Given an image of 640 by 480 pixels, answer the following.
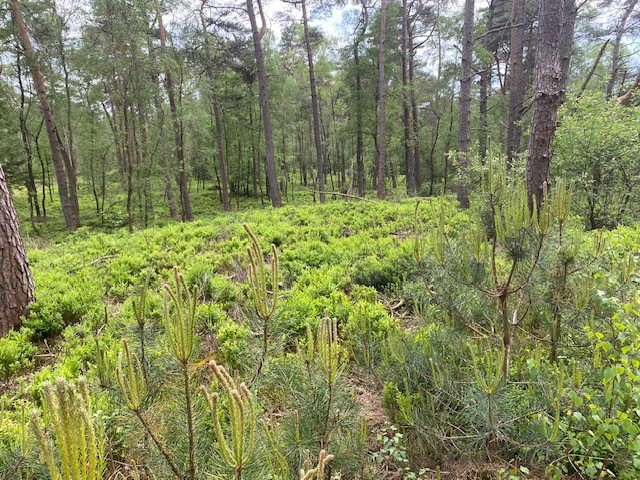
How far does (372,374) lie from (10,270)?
3677 mm

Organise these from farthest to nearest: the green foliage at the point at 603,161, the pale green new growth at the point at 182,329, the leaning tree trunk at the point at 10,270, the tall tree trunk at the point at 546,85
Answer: the green foliage at the point at 603,161
the tall tree trunk at the point at 546,85
the leaning tree trunk at the point at 10,270
the pale green new growth at the point at 182,329

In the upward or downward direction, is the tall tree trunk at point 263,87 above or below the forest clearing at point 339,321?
above

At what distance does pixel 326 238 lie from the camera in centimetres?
669

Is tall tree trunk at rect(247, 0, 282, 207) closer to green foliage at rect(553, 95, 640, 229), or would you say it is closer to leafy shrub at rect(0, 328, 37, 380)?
green foliage at rect(553, 95, 640, 229)

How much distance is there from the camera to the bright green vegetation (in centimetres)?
110

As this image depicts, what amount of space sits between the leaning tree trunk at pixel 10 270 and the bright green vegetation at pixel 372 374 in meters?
0.17

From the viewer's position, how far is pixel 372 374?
2.36 metres

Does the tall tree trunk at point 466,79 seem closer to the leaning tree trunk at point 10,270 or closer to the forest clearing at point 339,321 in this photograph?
the forest clearing at point 339,321

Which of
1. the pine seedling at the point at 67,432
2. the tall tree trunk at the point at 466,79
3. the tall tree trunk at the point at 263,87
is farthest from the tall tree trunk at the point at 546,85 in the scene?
the tall tree trunk at the point at 263,87

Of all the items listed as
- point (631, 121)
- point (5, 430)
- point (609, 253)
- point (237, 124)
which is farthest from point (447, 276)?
point (237, 124)

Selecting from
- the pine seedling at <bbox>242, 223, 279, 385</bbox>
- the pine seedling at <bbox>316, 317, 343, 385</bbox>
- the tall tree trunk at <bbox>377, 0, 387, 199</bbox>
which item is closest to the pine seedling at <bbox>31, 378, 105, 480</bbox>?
the pine seedling at <bbox>242, 223, 279, 385</bbox>

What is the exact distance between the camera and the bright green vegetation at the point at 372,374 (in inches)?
43.4

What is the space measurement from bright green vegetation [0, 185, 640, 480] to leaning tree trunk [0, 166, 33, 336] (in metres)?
0.17

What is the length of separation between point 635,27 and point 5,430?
24865 millimetres
